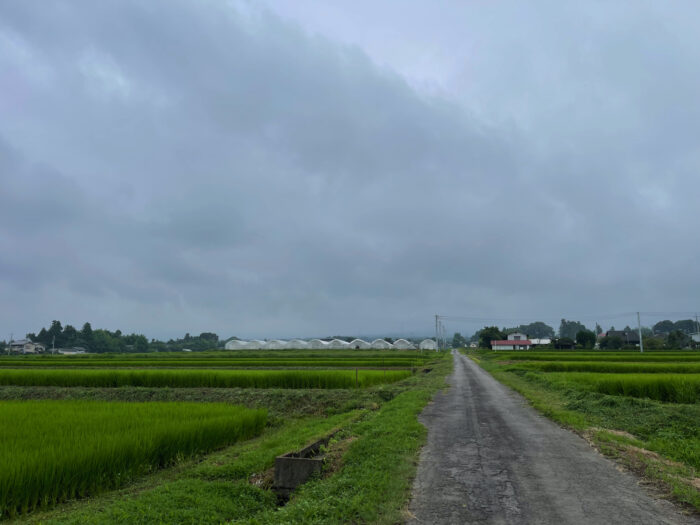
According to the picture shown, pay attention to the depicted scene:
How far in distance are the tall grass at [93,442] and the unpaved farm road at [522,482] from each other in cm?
667

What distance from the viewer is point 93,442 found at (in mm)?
9742

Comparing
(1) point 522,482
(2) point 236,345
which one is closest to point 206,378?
(1) point 522,482

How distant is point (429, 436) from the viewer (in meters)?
11.8

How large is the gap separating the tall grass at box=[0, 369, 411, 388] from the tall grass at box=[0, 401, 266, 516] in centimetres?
1032

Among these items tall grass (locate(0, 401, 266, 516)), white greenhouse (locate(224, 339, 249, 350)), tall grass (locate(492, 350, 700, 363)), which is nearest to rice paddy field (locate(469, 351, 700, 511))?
tall grass (locate(0, 401, 266, 516))

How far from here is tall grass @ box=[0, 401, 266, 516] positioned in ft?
26.5

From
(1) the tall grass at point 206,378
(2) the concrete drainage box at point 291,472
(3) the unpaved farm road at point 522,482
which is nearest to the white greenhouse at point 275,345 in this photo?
(1) the tall grass at point 206,378

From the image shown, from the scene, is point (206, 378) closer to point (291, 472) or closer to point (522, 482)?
point (291, 472)

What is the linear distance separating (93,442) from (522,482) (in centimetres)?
948

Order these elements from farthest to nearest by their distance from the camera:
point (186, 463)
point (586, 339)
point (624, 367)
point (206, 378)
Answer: point (586, 339), point (624, 367), point (206, 378), point (186, 463)

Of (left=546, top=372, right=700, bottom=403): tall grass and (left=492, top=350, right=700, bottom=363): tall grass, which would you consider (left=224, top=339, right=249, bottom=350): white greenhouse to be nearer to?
(left=492, top=350, right=700, bottom=363): tall grass

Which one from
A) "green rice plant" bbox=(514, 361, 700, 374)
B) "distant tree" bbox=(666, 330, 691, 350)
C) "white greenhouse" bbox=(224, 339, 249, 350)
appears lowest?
"white greenhouse" bbox=(224, 339, 249, 350)

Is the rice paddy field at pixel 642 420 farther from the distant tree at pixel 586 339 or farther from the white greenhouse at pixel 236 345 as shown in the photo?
the white greenhouse at pixel 236 345

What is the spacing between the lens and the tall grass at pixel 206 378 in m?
26.4
